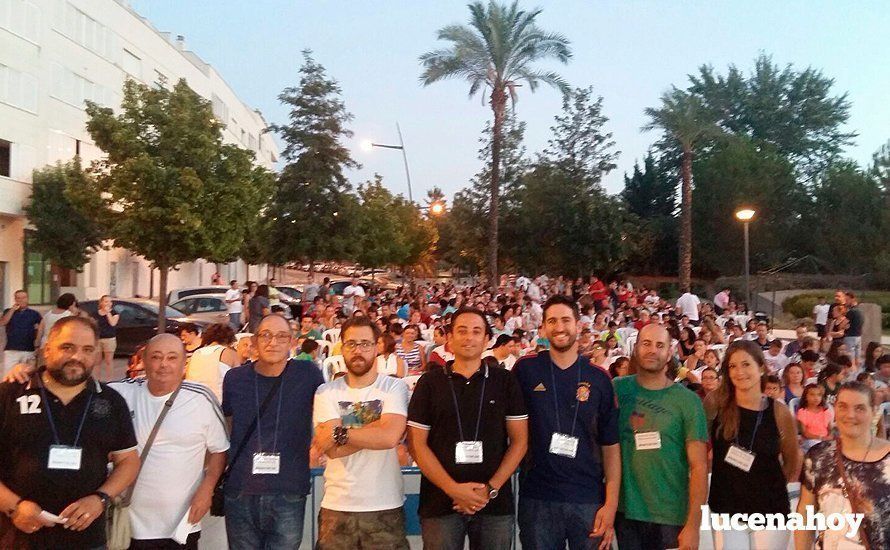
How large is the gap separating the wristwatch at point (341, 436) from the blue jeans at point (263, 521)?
0.44 m

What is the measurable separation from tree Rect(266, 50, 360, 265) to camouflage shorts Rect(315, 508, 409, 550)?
2836cm

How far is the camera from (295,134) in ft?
103

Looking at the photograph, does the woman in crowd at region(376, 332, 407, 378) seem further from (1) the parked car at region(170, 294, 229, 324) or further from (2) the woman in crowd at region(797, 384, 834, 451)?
(1) the parked car at region(170, 294, 229, 324)

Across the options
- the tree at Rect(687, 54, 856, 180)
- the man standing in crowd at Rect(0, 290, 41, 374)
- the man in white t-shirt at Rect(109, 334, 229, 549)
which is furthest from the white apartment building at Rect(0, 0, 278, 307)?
the tree at Rect(687, 54, 856, 180)

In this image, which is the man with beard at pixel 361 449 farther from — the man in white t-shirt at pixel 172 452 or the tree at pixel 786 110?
the tree at pixel 786 110

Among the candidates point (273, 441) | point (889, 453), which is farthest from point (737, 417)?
point (273, 441)

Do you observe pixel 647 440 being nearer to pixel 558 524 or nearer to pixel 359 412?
pixel 558 524

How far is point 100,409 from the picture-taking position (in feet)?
11.4

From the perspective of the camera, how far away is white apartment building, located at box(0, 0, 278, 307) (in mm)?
28219

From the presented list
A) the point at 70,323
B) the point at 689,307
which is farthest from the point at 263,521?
the point at 689,307

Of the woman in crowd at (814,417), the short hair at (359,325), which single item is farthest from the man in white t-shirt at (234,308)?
the short hair at (359,325)

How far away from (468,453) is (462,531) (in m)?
0.43

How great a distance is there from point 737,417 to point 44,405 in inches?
137

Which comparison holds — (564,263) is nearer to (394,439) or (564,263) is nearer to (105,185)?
(105,185)
